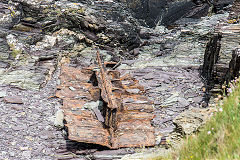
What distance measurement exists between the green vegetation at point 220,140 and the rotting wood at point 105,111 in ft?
6.43

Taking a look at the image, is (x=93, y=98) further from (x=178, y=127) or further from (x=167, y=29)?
(x=167, y=29)

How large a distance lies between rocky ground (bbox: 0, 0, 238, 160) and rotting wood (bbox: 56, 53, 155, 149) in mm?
248

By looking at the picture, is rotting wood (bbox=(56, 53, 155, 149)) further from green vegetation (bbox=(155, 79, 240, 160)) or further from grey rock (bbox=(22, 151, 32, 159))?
green vegetation (bbox=(155, 79, 240, 160))

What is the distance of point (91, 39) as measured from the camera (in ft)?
33.6

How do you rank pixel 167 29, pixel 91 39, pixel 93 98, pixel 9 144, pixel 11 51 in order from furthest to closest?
pixel 167 29, pixel 91 39, pixel 11 51, pixel 93 98, pixel 9 144

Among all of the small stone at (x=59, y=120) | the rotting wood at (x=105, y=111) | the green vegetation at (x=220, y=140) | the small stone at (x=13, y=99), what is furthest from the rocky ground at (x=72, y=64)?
the green vegetation at (x=220, y=140)

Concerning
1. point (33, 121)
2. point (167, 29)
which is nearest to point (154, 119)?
point (33, 121)

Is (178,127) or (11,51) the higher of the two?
(178,127)

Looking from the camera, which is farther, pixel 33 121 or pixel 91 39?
pixel 91 39

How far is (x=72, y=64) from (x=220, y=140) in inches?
277

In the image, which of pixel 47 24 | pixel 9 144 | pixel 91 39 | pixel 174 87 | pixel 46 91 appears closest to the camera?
pixel 9 144

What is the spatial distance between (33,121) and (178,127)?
11.3ft

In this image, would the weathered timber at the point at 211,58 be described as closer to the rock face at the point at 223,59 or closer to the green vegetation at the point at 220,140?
the rock face at the point at 223,59

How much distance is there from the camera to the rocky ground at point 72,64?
4545 millimetres
